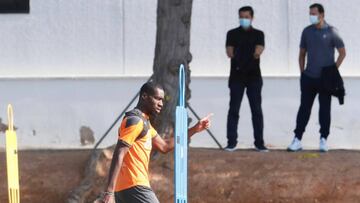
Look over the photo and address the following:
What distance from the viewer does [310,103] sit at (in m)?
14.0

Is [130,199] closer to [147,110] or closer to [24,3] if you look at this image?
[147,110]

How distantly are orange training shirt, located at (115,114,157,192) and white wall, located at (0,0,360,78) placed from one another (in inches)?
303

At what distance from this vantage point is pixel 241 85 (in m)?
14.0

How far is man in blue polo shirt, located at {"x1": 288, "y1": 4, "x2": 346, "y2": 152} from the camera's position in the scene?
13.6 m

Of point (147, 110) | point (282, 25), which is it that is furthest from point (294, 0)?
point (147, 110)

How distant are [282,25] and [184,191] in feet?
26.1

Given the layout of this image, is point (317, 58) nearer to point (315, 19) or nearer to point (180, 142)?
point (315, 19)

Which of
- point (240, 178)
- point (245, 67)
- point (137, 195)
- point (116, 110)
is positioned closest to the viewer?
point (137, 195)

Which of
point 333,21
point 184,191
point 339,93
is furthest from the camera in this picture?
point 333,21

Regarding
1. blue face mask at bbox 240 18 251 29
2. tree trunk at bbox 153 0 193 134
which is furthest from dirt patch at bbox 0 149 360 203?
blue face mask at bbox 240 18 251 29

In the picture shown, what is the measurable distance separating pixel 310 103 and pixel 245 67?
97 centimetres

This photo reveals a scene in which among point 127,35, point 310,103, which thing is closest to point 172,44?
point 310,103

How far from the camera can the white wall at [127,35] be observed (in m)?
15.9

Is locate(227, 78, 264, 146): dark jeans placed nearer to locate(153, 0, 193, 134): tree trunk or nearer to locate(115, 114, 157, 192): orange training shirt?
locate(153, 0, 193, 134): tree trunk
